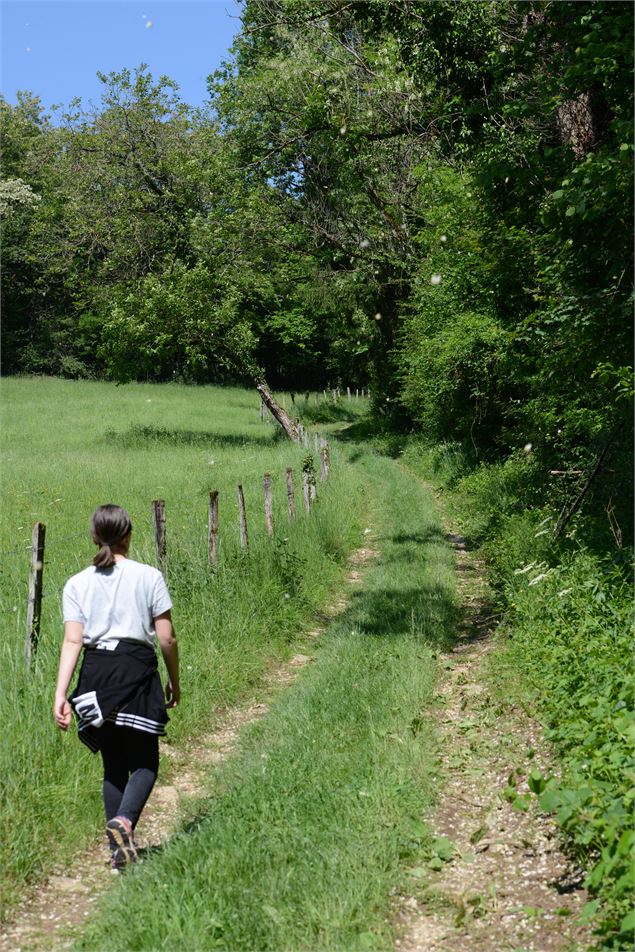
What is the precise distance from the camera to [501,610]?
10328 mm

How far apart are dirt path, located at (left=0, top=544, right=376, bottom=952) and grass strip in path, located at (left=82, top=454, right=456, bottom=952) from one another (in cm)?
22

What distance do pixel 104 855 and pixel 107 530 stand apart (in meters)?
2.16

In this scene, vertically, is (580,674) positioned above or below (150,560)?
below

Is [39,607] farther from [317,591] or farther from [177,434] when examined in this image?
[177,434]

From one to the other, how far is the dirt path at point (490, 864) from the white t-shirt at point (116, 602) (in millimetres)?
2035

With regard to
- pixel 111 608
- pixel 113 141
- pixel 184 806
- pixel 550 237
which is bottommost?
pixel 184 806

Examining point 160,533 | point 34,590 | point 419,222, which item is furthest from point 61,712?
point 419,222

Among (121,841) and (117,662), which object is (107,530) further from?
(121,841)

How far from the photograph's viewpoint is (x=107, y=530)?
4.96m

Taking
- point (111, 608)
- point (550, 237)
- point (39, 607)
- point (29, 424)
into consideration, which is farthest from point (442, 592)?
point (29, 424)

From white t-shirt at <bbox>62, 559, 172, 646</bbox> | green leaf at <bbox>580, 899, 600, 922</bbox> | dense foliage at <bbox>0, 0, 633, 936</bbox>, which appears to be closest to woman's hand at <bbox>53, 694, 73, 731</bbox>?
white t-shirt at <bbox>62, 559, 172, 646</bbox>

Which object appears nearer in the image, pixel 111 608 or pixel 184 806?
pixel 111 608

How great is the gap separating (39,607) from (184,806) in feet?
6.72

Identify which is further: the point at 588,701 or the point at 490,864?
the point at 588,701
